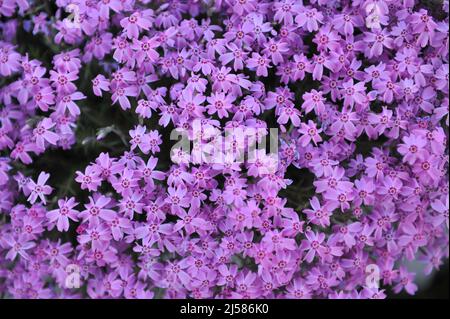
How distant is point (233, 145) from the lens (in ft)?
2.20

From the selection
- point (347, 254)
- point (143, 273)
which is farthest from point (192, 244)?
point (347, 254)

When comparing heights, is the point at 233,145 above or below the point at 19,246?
above

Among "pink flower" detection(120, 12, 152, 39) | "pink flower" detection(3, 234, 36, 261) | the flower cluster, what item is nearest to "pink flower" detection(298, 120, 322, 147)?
the flower cluster

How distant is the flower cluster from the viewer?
0.69 m

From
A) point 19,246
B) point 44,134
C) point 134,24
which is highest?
point 134,24

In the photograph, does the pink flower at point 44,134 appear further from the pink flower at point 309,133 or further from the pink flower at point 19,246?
the pink flower at point 309,133

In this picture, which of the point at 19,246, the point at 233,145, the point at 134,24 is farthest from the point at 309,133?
the point at 19,246

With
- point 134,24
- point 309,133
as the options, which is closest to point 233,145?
point 309,133

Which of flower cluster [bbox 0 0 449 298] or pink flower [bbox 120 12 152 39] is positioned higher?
pink flower [bbox 120 12 152 39]

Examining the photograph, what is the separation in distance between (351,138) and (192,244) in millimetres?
236

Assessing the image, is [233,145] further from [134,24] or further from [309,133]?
[134,24]

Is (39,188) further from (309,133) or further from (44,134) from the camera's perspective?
(309,133)

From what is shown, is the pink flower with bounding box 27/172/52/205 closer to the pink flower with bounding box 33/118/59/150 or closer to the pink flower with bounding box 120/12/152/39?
the pink flower with bounding box 33/118/59/150

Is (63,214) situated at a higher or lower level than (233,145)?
lower
